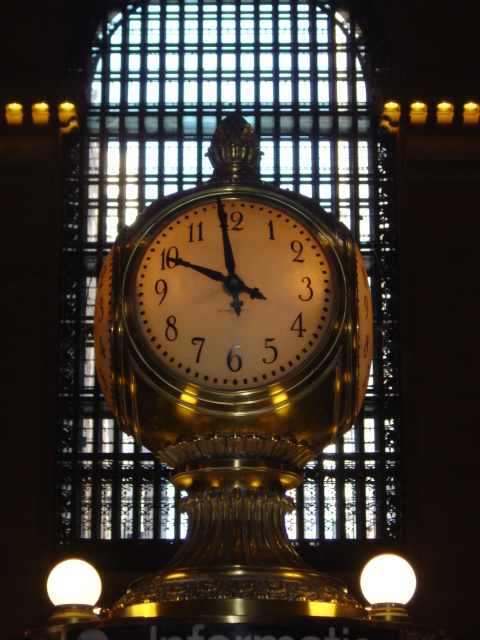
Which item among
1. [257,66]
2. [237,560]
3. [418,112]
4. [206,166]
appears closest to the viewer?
[237,560]

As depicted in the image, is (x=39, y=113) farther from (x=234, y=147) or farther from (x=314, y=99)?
(x=234, y=147)

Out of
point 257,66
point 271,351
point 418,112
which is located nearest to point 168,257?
point 271,351

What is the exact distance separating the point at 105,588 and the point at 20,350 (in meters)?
2.88

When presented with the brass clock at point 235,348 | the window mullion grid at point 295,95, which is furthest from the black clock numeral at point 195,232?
the window mullion grid at point 295,95

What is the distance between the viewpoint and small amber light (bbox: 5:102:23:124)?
1675cm

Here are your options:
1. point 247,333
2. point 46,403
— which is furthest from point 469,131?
point 247,333

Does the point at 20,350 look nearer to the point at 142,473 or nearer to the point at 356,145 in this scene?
the point at 142,473

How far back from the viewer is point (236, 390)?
4.34ft

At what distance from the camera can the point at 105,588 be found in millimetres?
15062

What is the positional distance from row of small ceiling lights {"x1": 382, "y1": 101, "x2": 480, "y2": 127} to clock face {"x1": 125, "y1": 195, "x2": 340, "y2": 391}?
15.4 m

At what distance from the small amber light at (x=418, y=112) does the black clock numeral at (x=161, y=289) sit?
50.9ft

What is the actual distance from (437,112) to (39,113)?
464 cm

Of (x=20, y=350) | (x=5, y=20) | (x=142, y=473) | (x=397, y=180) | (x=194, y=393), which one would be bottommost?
(x=194, y=393)

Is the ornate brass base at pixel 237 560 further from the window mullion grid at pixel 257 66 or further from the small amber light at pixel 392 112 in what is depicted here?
the window mullion grid at pixel 257 66
